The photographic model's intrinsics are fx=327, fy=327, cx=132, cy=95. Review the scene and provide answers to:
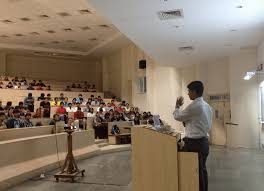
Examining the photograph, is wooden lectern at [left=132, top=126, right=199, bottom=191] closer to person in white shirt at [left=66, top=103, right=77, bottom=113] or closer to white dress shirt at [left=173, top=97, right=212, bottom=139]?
white dress shirt at [left=173, top=97, right=212, bottom=139]

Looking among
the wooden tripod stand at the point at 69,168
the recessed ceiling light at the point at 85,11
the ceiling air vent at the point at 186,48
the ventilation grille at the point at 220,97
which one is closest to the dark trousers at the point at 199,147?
the wooden tripod stand at the point at 69,168

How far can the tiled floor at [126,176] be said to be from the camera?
5.70 metres

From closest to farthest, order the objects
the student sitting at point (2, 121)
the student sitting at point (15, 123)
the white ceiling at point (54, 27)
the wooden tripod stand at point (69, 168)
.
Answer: the wooden tripod stand at point (69, 168) → the student sitting at point (15, 123) → the student sitting at point (2, 121) → the white ceiling at point (54, 27)

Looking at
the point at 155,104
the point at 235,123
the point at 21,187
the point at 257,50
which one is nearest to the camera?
the point at 21,187

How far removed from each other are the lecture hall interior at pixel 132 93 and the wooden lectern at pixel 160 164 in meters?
0.01

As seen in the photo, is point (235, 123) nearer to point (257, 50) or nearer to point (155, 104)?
point (257, 50)

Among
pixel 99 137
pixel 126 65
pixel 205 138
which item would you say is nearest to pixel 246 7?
pixel 205 138

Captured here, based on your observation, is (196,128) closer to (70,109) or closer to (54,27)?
(70,109)

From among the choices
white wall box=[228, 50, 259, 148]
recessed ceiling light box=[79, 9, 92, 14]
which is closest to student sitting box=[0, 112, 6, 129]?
recessed ceiling light box=[79, 9, 92, 14]

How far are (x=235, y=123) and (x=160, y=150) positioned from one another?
29.2ft

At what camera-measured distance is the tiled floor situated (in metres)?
5.70

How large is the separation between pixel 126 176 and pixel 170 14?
362 cm

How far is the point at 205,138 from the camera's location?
369 centimetres

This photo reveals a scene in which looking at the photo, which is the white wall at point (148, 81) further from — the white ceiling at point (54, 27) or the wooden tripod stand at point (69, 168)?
the wooden tripod stand at point (69, 168)
